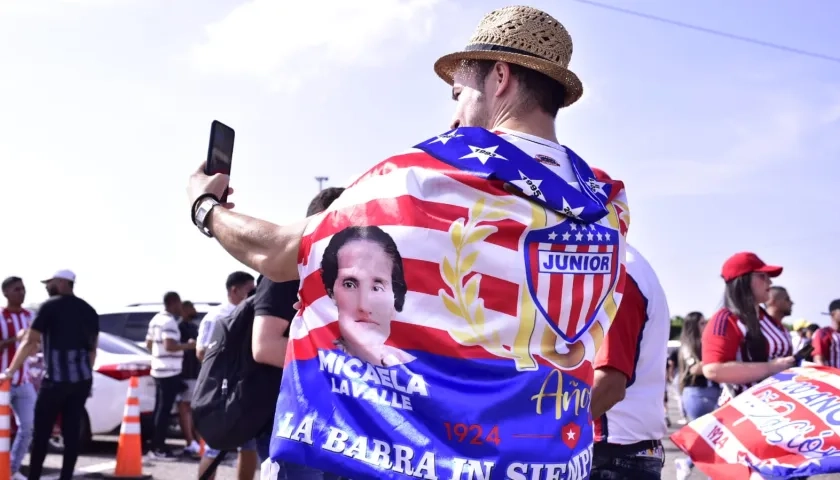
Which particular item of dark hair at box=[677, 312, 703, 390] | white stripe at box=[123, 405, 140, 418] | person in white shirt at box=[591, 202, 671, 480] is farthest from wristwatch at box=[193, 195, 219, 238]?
white stripe at box=[123, 405, 140, 418]

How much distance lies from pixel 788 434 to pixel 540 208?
3157mm

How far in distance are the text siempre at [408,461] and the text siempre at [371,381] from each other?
3.2 inches

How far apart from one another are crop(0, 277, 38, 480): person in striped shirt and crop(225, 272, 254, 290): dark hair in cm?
204

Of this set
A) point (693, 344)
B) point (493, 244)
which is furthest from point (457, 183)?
point (693, 344)

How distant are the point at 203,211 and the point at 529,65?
84 cm

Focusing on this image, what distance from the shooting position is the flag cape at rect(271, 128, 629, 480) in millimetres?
1907

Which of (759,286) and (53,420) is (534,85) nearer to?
(759,286)

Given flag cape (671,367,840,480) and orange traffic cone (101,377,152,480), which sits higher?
flag cape (671,367,840,480)

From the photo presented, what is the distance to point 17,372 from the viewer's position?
861cm

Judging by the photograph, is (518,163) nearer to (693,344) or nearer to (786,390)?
(786,390)

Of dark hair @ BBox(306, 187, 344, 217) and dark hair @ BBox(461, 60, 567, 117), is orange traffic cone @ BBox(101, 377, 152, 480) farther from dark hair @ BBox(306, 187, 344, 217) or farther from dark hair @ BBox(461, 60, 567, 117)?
dark hair @ BBox(461, 60, 567, 117)

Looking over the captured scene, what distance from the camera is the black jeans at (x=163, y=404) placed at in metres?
10.9

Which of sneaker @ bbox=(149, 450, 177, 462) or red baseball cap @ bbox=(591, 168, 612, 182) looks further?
sneaker @ bbox=(149, 450, 177, 462)

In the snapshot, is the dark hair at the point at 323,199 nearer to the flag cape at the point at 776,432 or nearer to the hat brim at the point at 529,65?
the hat brim at the point at 529,65
